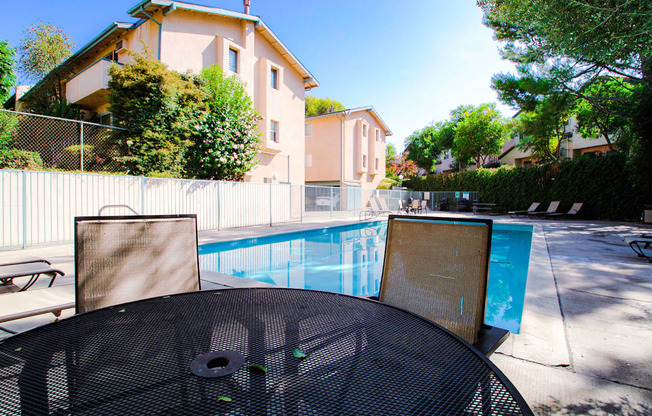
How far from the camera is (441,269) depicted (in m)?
1.65

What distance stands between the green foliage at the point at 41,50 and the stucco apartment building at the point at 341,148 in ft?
46.0

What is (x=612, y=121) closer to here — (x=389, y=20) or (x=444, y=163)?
(x=389, y=20)

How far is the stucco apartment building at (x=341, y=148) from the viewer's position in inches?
829

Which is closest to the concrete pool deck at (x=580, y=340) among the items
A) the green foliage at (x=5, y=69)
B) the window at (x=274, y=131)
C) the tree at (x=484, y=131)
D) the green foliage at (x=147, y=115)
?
the green foliage at (x=147, y=115)

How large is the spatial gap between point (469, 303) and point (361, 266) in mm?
4671

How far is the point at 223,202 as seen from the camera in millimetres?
9906

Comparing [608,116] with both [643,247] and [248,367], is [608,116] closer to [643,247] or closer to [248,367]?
[643,247]

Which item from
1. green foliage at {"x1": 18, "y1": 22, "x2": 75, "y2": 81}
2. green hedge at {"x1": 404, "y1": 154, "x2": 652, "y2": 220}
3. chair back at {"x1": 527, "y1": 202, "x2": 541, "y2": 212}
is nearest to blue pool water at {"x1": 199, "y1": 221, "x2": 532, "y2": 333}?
green hedge at {"x1": 404, "y1": 154, "x2": 652, "y2": 220}

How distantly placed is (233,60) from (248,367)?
14.9 metres

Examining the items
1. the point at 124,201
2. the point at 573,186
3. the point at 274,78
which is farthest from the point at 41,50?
the point at 573,186

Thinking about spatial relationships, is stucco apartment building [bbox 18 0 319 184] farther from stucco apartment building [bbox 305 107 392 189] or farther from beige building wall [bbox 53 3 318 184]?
stucco apartment building [bbox 305 107 392 189]

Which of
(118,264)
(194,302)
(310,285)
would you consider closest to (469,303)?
(194,302)

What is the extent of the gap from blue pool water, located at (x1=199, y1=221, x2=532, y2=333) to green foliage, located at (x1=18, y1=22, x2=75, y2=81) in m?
16.8

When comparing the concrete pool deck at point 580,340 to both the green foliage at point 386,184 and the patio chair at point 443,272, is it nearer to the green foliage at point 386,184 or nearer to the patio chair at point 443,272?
the patio chair at point 443,272
